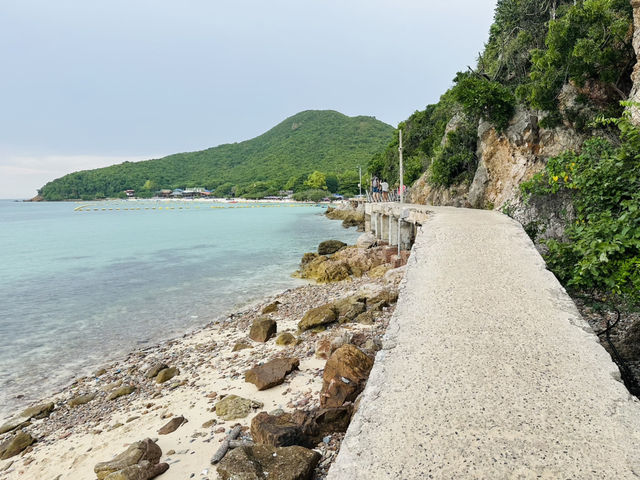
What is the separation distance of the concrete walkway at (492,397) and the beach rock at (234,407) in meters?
2.65

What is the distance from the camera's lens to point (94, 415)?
6.37 m

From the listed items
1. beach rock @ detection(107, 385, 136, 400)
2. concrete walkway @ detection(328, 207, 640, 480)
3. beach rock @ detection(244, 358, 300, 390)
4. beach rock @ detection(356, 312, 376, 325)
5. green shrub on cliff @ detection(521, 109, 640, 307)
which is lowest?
beach rock @ detection(107, 385, 136, 400)

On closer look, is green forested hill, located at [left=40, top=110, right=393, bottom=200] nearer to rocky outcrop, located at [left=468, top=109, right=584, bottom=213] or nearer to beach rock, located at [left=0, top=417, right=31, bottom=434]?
rocky outcrop, located at [left=468, top=109, right=584, bottom=213]

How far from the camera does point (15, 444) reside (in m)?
5.64

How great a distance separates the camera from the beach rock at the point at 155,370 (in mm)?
7534

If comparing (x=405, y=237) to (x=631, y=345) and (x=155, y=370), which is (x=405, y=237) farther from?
(x=155, y=370)

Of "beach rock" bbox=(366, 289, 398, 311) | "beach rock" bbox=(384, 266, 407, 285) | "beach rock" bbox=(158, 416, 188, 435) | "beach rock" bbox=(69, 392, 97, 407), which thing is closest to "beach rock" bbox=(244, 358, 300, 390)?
"beach rock" bbox=(158, 416, 188, 435)

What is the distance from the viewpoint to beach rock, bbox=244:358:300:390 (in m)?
5.66

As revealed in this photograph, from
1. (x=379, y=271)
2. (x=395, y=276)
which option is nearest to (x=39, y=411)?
(x=395, y=276)

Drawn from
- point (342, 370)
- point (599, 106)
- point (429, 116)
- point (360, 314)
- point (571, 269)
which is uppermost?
point (429, 116)

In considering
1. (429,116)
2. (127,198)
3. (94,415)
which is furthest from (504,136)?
(127,198)

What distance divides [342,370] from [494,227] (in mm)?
4625

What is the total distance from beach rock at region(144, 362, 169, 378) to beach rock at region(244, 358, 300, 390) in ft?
8.75

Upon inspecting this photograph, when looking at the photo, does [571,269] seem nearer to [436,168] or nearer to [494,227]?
[494,227]
